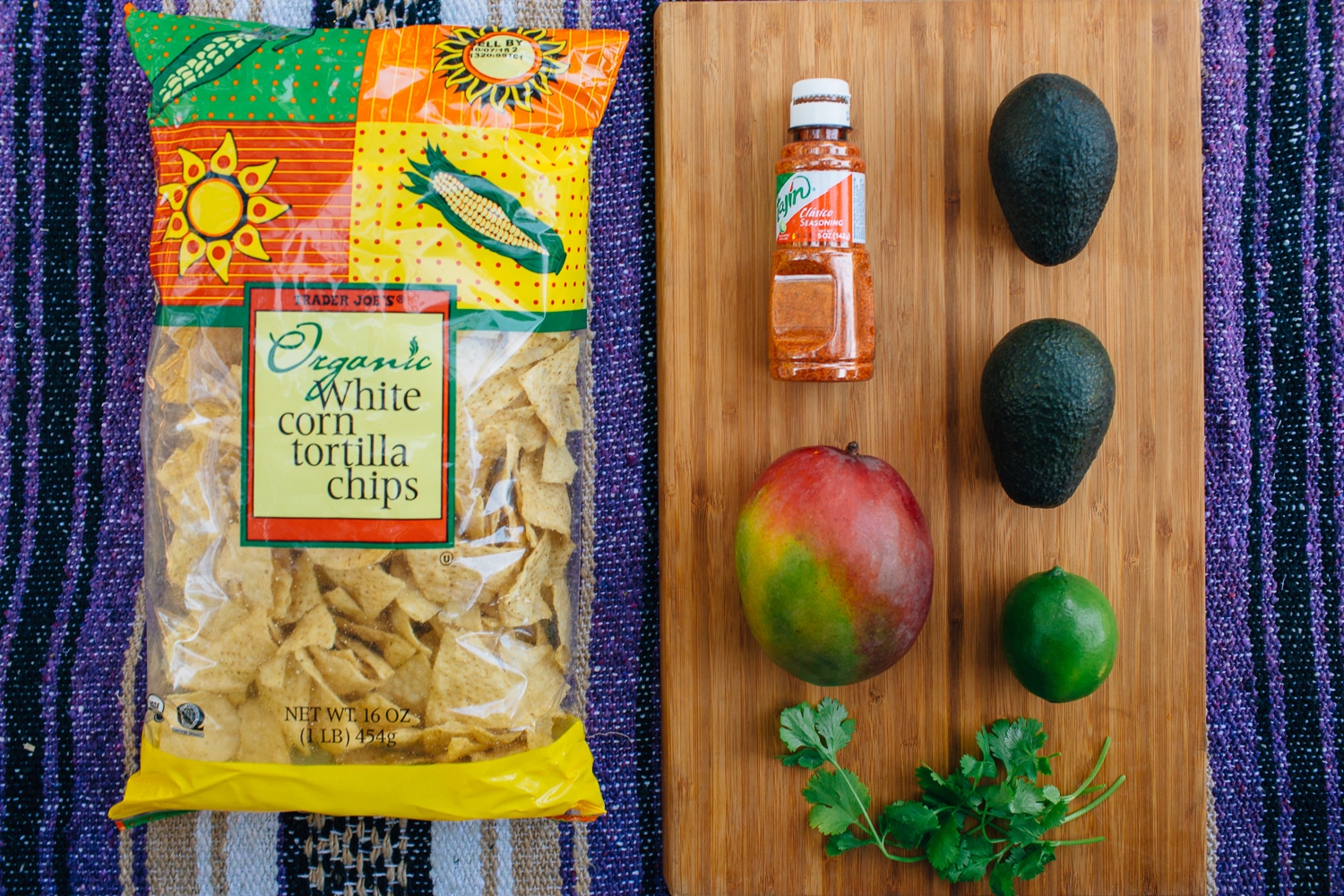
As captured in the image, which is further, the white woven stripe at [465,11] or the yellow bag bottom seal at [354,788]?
the white woven stripe at [465,11]

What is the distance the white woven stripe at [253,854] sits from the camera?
43.9 inches

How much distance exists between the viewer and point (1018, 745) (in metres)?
1.04

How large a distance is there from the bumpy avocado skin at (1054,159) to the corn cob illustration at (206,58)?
803mm

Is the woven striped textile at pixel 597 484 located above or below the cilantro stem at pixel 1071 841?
above

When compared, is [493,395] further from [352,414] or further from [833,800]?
[833,800]

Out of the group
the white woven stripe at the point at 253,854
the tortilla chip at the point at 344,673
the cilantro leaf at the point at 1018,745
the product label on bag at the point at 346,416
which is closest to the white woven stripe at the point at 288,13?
the product label on bag at the point at 346,416

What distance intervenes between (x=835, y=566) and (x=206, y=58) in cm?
88

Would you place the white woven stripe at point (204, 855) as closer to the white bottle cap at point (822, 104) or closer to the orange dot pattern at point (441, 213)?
the orange dot pattern at point (441, 213)

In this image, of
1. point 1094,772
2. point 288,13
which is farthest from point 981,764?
point 288,13

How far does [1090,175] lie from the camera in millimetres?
950

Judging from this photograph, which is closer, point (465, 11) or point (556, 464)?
point (556, 464)

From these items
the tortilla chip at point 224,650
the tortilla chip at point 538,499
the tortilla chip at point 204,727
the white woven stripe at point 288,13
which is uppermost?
the white woven stripe at point 288,13

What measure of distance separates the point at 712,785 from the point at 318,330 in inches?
28.1

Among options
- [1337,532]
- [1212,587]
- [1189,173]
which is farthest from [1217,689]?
[1189,173]
